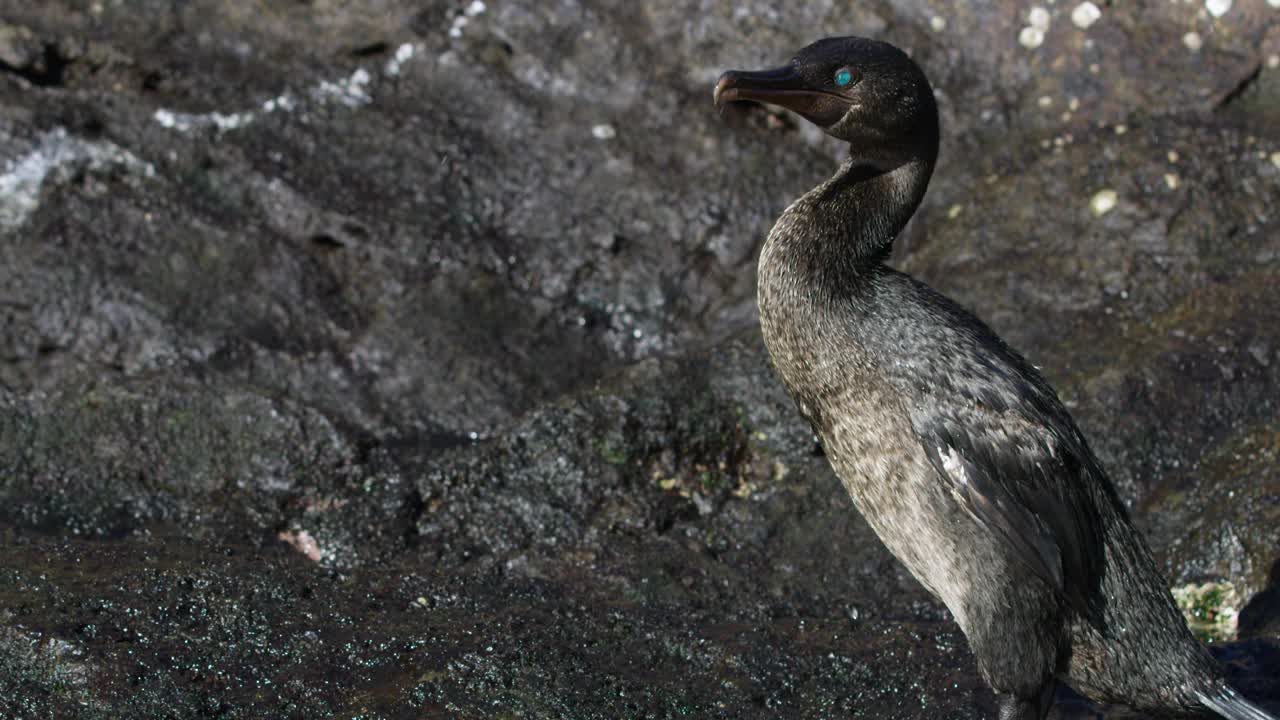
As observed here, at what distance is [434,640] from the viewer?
13.5 feet

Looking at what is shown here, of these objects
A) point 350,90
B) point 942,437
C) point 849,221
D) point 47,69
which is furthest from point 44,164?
point 942,437

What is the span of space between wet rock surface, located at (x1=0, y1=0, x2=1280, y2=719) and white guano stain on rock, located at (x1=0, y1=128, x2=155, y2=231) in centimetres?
2

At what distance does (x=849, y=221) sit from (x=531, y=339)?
2.37 meters

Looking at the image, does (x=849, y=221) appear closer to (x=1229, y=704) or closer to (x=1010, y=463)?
(x=1010, y=463)

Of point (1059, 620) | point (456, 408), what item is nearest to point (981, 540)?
point (1059, 620)

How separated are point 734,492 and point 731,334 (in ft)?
2.63

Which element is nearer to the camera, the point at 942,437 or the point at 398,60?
the point at 942,437

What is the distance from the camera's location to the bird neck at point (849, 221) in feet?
13.2

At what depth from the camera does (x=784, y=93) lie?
158 inches

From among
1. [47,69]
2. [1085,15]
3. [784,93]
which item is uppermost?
[784,93]

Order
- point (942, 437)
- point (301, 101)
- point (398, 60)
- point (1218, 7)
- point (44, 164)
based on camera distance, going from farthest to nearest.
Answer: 1. point (398, 60)
2. point (1218, 7)
3. point (301, 101)
4. point (44, 164)
5. point (942, 437)

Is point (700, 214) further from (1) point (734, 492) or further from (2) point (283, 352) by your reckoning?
(2) point (283, 352)

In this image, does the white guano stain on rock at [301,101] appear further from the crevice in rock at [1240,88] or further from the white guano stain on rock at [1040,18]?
the crevice in rock at [1240,88]

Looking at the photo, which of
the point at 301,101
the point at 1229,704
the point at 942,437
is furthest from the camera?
the point at 301,101
